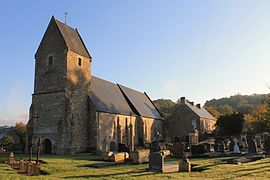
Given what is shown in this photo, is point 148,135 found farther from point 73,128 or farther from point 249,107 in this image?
point 249,107

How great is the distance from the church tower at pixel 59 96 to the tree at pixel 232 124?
1037 inches

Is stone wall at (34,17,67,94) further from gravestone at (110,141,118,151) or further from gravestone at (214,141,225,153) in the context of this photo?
gravestone at (214,141,225,153)

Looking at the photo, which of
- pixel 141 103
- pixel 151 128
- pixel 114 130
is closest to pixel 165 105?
pixel 141 103

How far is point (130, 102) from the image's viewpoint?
43969 mm

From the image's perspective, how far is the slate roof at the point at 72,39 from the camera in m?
31.5

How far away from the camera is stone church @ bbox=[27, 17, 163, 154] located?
28.9 meters

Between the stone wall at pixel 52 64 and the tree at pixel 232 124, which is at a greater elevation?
the stone wall at pixel 52 64

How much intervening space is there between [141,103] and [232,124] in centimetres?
1569

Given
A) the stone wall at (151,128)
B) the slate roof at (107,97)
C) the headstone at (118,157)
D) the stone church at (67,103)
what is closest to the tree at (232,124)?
the stone wall at (151,128)

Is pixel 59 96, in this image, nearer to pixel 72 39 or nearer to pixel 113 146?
pixel 72 39

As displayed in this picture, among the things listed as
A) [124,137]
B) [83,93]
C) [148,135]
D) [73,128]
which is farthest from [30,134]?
[148,135]

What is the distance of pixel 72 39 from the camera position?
32938mm

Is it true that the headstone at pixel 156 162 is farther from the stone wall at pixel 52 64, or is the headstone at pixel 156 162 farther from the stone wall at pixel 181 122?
the stone wall at pixel 181 122

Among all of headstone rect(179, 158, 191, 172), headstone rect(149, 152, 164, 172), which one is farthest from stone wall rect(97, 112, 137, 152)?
headstone rect(179, 158, 191, 172)
